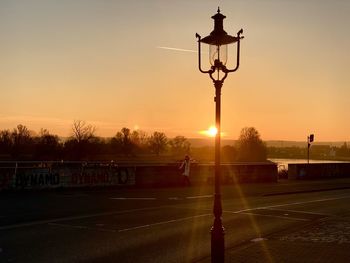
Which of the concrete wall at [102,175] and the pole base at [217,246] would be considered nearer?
the pole base at [217,246]

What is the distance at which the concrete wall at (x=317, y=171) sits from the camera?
4244 cm

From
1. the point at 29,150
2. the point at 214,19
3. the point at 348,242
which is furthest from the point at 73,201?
the point at 29,150

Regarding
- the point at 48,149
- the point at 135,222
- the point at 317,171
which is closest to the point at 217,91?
the point at 135,222

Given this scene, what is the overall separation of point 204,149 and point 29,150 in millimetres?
68691

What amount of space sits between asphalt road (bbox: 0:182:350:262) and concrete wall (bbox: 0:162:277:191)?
5.48ft

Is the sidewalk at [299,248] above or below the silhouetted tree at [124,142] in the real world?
below

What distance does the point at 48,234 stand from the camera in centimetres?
1294

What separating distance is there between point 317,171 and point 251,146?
11823 cm

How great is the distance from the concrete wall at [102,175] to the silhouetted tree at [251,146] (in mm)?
115918

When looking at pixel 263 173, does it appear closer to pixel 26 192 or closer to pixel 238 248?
pixel 26 192

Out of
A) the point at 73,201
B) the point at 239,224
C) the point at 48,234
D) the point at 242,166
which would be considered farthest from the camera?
the point at 242,166

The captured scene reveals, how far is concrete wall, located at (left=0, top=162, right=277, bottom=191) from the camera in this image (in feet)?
83.1

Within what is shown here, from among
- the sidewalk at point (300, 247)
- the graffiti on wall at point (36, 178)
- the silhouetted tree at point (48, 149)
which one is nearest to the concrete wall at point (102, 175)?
the graffiti on wall at point (36, 178)

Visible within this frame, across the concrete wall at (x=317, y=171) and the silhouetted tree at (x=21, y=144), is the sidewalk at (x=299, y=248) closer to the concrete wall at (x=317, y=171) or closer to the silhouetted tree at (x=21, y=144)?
the concrete wall at (x=317, y=171)
